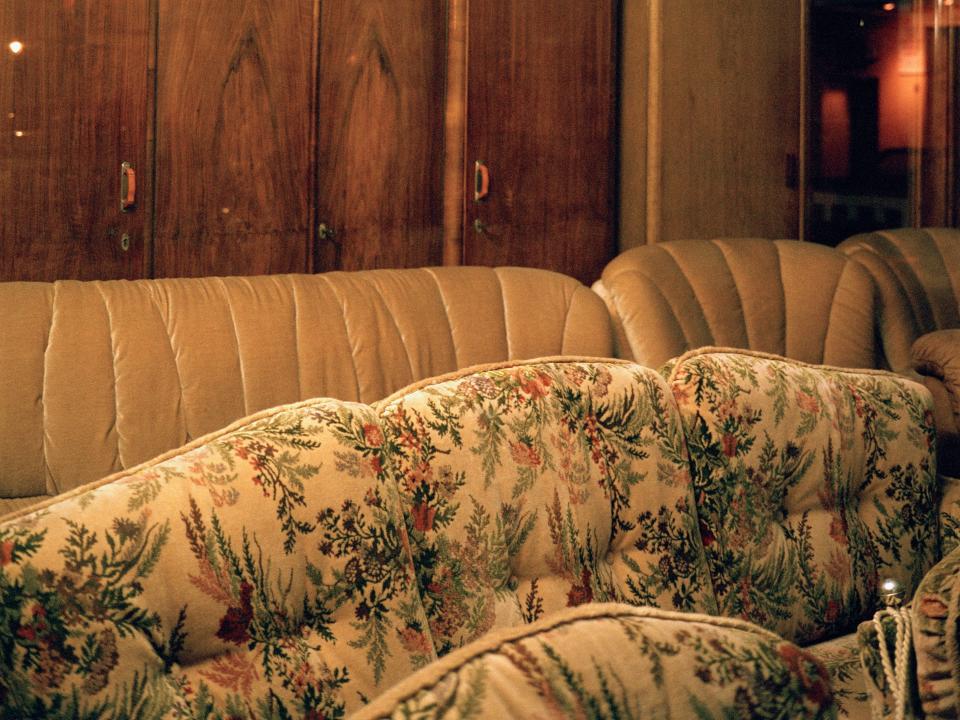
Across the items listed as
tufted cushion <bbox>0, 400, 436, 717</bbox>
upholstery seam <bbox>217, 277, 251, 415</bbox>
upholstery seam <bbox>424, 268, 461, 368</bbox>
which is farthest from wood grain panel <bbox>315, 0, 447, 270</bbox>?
tufted cushion <bbox>0, 400, 436, 717</bbox>

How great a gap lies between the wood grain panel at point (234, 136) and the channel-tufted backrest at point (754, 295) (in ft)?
2.69

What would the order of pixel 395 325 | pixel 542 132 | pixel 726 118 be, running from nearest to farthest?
pixel 395 325 < pixel 542 132 < pixel 726 118

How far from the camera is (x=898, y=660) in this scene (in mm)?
1178

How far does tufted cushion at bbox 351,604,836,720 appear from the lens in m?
0.64

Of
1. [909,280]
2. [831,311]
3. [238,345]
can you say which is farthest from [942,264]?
[238,345]

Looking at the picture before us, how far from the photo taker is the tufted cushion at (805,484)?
160 cm

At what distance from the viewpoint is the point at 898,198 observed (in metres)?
4.18

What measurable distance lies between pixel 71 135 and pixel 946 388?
2.06 metres

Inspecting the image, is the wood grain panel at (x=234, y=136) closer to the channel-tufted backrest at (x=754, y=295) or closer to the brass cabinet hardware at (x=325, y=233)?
the brass cabinet hardware at (x=325, y=233)

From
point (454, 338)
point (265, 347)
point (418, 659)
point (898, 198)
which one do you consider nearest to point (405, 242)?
point (454, 338)

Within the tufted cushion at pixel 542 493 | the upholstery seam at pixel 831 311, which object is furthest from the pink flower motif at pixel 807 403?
the upholstery seam at pixel 831 311

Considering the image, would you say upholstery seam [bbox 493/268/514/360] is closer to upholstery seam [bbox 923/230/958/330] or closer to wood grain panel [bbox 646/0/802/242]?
wood grain panel [bbox 646/0/802/242]

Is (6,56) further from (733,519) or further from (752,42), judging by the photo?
(752,42)

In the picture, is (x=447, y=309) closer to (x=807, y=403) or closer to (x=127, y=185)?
(x=127, y=185)
